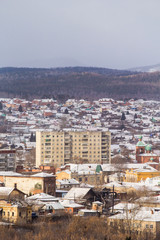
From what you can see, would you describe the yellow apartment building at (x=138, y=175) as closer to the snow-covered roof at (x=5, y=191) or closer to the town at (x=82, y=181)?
the town at (x=82, y=181)

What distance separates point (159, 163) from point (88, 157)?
485 inches

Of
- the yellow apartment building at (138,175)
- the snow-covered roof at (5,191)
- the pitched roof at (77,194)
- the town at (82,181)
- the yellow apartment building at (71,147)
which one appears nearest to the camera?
the town at (82,181)

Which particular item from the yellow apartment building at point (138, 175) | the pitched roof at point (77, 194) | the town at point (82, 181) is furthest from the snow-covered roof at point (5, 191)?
the yellow apartment building at point (138, 175)

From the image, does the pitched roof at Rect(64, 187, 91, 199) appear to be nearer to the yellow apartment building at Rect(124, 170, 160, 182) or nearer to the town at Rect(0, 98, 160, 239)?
the town at Rect(0, 98, 160, 239)

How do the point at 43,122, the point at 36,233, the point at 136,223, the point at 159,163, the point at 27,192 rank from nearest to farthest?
the point at 36,233 < the point at 136,223 < the point at 27,192 < the point at 159,163 < the point at 43,122

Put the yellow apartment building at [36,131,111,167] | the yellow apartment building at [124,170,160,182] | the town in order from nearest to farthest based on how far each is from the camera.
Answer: the town → the yellow apartment building at [124,170,160,182] → the yellow apartment building at [36,131,111,167]

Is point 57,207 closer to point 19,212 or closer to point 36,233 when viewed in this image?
point 19,212

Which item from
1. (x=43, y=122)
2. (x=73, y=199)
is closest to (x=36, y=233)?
(x=73, y=199)

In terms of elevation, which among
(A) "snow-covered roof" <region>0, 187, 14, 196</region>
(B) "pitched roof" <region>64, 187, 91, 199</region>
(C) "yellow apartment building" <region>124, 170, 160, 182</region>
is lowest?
(C) "yellow apartment building" <region>124, 170, 160, 182</region>

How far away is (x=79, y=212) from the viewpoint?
4262cm

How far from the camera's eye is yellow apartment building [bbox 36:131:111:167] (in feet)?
296

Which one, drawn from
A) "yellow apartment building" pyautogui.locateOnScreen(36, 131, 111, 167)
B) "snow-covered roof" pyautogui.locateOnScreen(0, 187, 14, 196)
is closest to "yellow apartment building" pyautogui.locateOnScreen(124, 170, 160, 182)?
"yellow apartment building" pyautogui.locateOnScreen(36, 131, 111, 167)

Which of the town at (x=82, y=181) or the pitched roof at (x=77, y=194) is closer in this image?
the town at (x=82, y=181)

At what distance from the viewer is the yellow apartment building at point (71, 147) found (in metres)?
90.3
